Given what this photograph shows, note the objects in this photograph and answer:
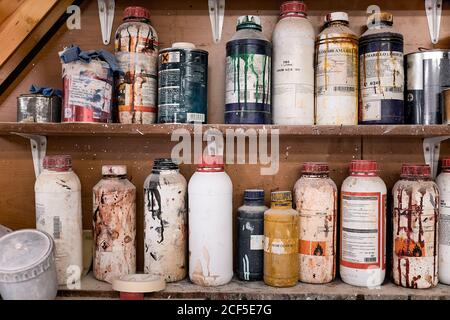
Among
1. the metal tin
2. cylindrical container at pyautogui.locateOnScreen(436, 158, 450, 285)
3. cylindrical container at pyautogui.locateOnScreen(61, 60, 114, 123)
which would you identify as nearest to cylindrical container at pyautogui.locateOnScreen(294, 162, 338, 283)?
cylindrical container at pyautogui.locateOnScreen(436, 158, 450, 285)

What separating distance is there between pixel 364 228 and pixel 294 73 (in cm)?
50

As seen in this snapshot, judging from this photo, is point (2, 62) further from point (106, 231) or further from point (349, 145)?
point (349, 145)

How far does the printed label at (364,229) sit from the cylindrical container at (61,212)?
2.71 ft

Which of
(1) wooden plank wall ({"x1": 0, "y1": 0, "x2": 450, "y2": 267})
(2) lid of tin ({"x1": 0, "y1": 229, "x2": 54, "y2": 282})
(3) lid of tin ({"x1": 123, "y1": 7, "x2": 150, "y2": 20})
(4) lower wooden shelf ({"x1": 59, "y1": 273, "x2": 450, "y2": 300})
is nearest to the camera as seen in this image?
(2) lid of tin ({"x1": 0, "y1": 229, "x2": 54, "y2": 282})

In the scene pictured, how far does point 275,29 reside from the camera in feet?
4.69

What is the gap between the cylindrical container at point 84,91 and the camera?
51.9 inches

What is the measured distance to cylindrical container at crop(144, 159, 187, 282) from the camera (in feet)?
4.53

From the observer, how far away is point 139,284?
Result: 1.25 m

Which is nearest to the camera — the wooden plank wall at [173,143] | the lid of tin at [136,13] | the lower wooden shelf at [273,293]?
the lower wooden shelf at [273,293]

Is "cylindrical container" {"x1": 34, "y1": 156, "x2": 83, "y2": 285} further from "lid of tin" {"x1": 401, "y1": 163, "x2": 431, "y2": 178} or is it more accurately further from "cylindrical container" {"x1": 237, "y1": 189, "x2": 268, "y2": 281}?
"lid of tin" {"x1": 401, "y1": 163, "x2": 431, "y2": 178}

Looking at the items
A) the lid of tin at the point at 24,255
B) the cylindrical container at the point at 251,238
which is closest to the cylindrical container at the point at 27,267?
the lid of tin at the point at 24,255

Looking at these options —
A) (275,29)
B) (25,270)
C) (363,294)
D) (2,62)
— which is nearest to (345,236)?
(363,294)

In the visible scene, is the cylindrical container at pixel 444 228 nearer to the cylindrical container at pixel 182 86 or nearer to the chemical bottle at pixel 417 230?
the chemical bottle at pixel 417 230
